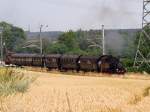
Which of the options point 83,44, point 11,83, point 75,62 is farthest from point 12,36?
point 11,83

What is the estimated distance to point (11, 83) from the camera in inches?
930

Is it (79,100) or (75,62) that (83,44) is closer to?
(75,62)

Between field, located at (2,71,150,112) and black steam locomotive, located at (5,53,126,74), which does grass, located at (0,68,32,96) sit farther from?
black steam locomotive, located at (5,53,126,74)

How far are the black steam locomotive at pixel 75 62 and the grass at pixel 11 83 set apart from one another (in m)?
35.6

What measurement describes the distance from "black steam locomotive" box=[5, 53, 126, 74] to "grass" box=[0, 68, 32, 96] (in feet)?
117

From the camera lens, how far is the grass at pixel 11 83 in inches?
856

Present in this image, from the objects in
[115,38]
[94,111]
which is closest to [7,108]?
[94,111]

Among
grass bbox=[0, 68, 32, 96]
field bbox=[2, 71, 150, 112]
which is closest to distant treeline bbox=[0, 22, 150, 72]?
field bbox=[2, 71, 150, 112]

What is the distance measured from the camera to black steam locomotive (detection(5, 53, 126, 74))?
6278 cm

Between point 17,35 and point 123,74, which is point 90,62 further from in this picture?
point 17,35

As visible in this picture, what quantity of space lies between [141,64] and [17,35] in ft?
390

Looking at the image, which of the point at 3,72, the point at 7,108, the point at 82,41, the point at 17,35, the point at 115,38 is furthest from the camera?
the point at 17,35

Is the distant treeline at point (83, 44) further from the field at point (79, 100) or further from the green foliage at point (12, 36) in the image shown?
the field at point (79, 100)

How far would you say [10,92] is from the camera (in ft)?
70.9
